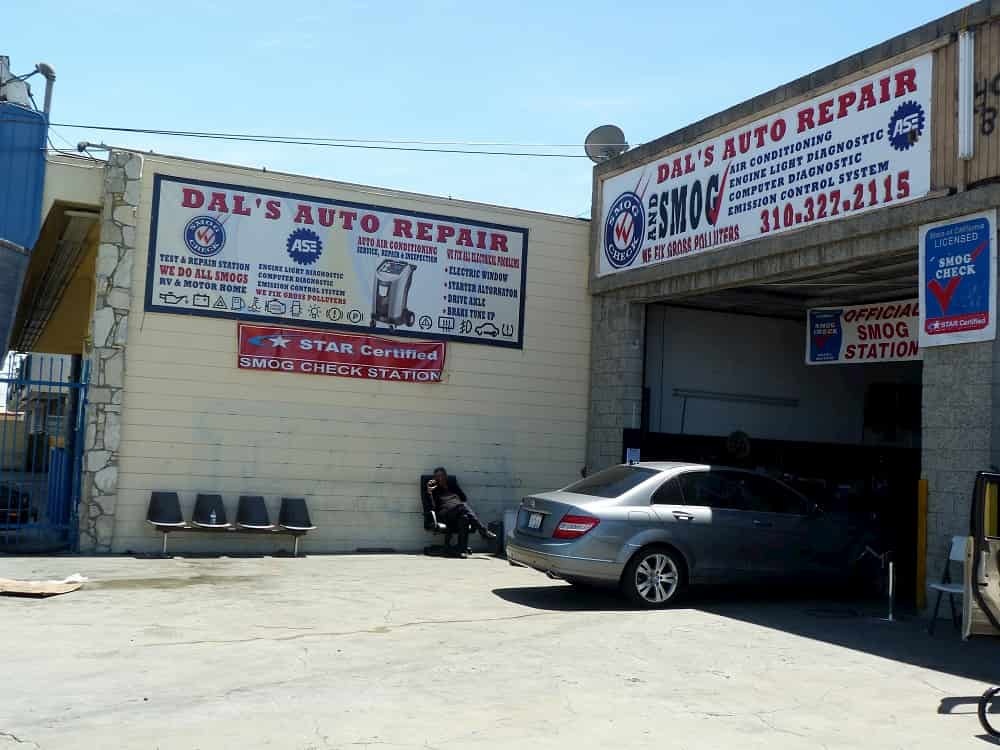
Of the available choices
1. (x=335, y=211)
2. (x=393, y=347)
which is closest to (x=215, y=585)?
(x=393, y=347)

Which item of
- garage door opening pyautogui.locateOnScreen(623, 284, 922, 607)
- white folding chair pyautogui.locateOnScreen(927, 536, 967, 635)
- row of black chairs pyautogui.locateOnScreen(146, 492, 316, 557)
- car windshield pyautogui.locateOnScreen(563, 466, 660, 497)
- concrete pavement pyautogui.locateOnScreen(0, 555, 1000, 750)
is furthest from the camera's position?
garage door opening pyautogui.locateOnScreen(623, 284, 922, 607)

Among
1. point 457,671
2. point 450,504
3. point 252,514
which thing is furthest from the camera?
point 450,504

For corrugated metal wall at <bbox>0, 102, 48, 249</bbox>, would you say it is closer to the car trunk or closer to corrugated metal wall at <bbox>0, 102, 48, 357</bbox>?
corrugated metal wall at <bbox>0, 102, 48, 357</bbox>

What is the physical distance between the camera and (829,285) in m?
14.8

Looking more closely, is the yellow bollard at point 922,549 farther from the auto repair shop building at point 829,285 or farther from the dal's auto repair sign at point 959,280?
the dal's auto repair sign at point 959,280

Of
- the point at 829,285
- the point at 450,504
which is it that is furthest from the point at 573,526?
the point at 829,285

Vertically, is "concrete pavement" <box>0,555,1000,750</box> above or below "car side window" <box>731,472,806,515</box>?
below

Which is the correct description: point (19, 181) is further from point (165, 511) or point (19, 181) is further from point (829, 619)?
point (829, 619)

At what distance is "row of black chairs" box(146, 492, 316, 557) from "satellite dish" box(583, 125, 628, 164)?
7.11 metres

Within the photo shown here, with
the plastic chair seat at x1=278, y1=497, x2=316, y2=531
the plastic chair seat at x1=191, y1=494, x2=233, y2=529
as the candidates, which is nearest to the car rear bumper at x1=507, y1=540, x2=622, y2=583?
the plastic chair seat at x1=278, y1=497, x2=316, y2=531

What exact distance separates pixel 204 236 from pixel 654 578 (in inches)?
307

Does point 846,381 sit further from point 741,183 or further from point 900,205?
point 900,205

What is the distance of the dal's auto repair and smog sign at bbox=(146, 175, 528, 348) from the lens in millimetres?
14391

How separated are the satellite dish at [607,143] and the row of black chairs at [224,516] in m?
7.11
